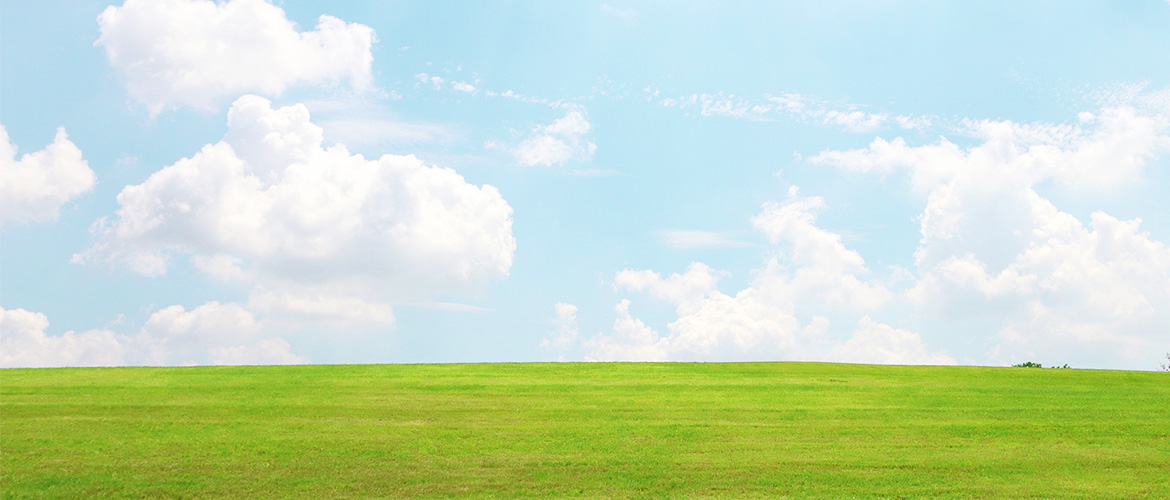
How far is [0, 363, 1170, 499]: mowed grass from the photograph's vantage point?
52.6 feet

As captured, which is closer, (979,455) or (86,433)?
(979,455)

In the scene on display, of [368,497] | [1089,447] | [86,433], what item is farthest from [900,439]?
[86,433]

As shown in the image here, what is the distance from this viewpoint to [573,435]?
19625 mm

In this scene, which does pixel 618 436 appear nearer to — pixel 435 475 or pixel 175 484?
pixel 435 475

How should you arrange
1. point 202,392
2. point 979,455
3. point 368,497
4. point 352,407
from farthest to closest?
point 202,392
point 352,407
point 979,455
point 368,497

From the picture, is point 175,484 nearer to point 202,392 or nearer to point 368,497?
point 368,497

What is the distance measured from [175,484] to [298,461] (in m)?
2.51

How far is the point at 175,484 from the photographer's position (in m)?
15.9

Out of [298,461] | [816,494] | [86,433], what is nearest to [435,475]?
[298,461]

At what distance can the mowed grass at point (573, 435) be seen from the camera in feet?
52.6

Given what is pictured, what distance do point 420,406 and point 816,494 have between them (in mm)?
12497

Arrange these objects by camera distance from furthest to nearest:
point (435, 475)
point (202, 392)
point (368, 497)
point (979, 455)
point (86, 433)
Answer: point (202, 392), point (86, 433), point (979, 455), point (435, 475), point (368, 497)

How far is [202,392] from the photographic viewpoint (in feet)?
82.7

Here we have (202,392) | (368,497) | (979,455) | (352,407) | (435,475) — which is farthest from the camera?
(202,392)
